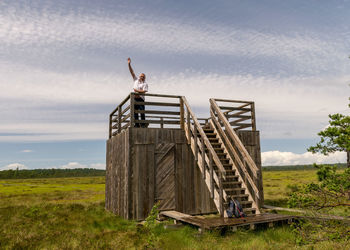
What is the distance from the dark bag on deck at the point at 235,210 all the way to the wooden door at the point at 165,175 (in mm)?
3265

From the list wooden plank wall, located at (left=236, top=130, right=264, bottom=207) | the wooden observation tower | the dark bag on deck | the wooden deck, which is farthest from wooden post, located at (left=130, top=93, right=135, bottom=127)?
wooden plank wall, located at (left=236, top=130, right=264, bottom=207)

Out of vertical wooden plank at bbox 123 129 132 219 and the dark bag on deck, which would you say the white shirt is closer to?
vertical wooden plank at bbox 123 129 132 219

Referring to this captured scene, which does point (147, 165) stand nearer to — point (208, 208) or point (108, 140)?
point (208, 208)

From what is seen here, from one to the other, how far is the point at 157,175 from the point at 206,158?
2251 millimetres

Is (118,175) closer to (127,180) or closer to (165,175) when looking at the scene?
(127,180)

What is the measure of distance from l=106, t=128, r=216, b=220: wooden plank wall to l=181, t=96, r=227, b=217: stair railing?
594 millimetres

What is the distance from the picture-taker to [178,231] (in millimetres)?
8320

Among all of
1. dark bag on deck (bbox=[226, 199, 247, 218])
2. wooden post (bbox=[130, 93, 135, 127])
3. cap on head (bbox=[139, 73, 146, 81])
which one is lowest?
dark bag on deck (bbox=[226, 199, 247, 218])

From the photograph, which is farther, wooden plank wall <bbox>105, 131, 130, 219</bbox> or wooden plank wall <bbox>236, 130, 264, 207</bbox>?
wooden plank wall <bbox>236, 130, 264, 207</bbox>

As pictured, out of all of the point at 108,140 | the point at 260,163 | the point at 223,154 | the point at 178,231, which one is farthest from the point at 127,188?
the point at 260,163

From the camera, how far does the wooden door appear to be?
1115 centimetres

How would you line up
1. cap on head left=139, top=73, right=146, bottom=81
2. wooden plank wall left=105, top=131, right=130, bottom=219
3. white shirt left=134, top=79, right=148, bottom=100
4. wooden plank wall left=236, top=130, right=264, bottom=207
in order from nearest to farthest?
1. wooden plank wall left=105, top=131, right=130, bottom=219
2. white shirt left=134, top=79, right=148, bottom=100
3. cap on head left=139, top=73, right=146, bottom=81
4. wooden plank wall left=236, top=130, right=264, bottom=207

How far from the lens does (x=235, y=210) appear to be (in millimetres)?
8602

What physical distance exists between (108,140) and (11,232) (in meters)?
6.87
